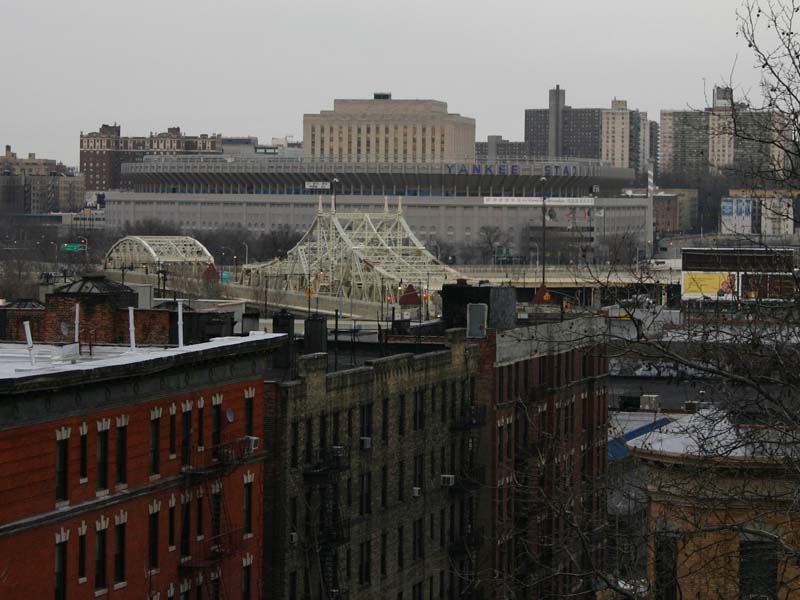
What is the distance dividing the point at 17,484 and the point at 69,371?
6.93ft

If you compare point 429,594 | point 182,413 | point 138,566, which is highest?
point 182,413

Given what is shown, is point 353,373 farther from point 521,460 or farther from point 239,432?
point 521,460

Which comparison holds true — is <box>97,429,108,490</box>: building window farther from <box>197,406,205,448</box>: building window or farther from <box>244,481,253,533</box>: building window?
<box>244,481,253,533</box>: building window

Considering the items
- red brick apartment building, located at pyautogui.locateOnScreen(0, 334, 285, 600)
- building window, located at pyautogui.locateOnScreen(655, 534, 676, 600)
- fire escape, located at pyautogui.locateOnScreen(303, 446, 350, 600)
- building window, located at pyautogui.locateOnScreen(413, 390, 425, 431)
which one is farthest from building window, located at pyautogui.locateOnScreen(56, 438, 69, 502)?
building window, located at pyautogui.locateOnScreen(413, 390, 425, 431)

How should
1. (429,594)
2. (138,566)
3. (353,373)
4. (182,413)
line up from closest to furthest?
(138,566)
(182,413)
(353,373)
(429,594)

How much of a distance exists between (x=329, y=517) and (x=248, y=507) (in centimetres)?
362

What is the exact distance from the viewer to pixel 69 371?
98.3ft

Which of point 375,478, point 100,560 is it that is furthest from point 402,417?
point 100,560

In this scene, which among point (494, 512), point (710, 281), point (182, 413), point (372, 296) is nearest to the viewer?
point (182, 413)

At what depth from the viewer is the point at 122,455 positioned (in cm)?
3225

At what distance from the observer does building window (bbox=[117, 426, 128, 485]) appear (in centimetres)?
3209

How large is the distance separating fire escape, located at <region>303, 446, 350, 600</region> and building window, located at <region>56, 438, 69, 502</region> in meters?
10.3

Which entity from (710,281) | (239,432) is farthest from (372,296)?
(239,432)

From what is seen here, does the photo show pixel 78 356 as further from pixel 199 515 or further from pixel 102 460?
pixel 199 515
